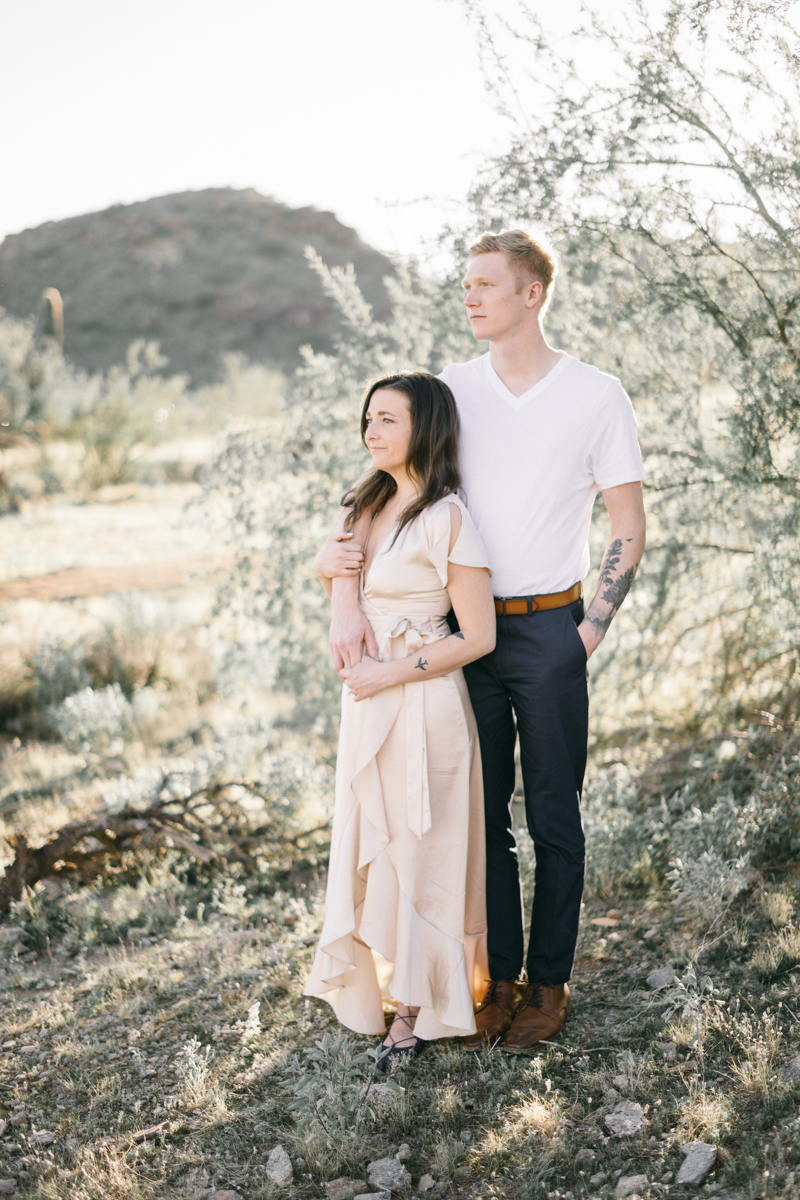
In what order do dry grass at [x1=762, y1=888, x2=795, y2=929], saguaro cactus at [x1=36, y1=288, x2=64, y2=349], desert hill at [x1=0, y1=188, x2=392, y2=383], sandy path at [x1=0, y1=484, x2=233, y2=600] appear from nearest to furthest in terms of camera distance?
dry grass at [x1=762, y1=888, x2=795, y2=929]
sandy path at [x1=0, y1=484, x2=233, y2=600]
saguaro cactus at [x1=36, y1=288, x2=64, y2=349]
desert hill at [x1=0, y1=188, x2=392, y2=383]

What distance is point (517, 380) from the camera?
249 cm

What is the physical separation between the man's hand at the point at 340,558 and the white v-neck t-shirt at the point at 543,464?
36 cm

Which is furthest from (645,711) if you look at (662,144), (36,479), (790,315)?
(36,479)

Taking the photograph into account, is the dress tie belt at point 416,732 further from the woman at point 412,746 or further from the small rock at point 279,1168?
the small rock at point 279,1168

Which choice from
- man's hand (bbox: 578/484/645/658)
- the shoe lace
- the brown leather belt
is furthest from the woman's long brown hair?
the shoe lace

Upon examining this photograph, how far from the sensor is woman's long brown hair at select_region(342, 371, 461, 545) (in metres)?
2.40

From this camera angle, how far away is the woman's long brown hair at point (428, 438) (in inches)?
94.3

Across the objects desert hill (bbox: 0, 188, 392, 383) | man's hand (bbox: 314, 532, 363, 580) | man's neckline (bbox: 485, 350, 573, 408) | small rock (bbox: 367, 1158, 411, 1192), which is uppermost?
desert hill (bbox: 0, 188, 392, 383)

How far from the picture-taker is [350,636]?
8.15ft

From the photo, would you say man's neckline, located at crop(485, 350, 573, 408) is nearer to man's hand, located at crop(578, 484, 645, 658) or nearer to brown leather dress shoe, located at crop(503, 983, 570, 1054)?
man's hand, located at crop(578, 484, 645, 658)

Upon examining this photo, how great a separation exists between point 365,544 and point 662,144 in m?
2.28

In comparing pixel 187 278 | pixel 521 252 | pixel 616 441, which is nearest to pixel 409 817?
pixel 616 441

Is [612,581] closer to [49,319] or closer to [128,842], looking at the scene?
[128,842]

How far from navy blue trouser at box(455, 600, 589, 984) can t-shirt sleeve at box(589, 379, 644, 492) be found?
41 cm
